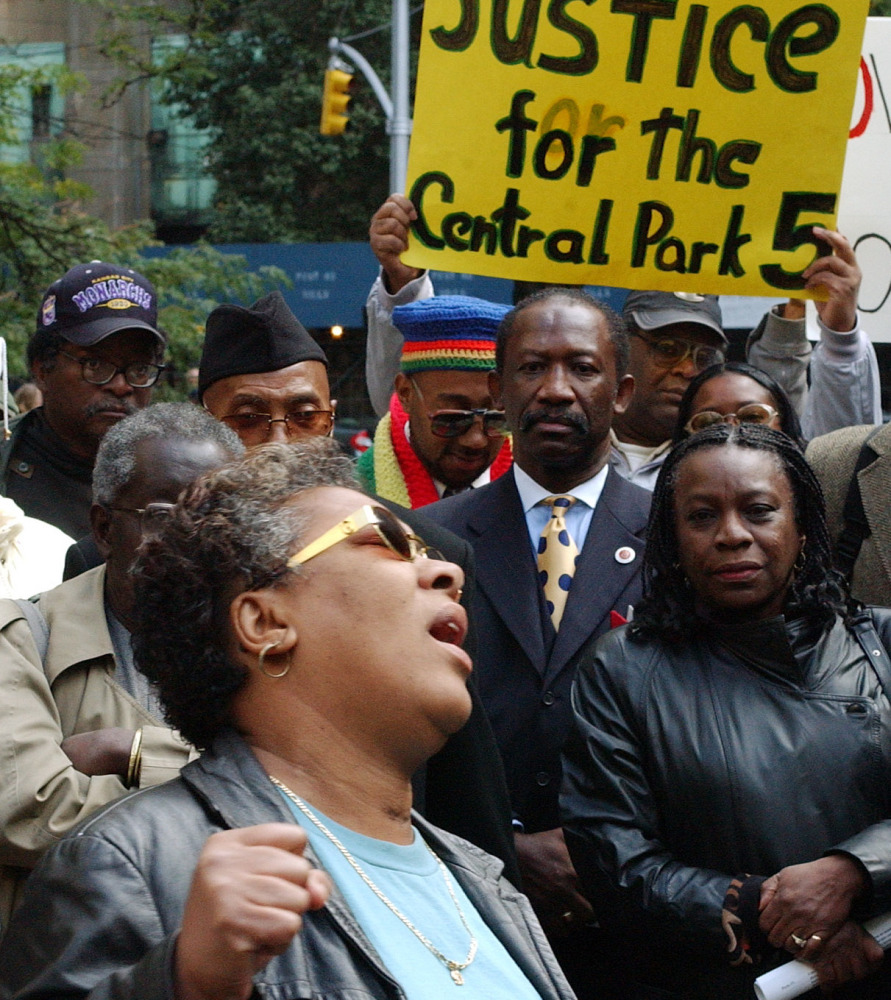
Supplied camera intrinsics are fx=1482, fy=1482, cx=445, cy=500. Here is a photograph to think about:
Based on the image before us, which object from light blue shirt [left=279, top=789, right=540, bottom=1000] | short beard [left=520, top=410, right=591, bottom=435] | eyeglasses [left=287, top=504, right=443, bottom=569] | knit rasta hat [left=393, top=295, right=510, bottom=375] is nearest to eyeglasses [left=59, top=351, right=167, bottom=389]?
knit rasta hat [left=393, top=295, right=510, bottom=375]

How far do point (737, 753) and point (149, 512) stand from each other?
1331 millimetres

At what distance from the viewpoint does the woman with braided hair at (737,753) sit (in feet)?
9.93

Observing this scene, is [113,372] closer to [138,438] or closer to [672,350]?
[138,438]

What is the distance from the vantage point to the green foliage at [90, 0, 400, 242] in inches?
1063

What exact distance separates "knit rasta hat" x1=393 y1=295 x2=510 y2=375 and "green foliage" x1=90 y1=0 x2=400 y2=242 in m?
22.9

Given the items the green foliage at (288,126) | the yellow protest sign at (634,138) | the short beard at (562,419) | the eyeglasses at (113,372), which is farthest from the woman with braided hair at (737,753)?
the green foliage at (288,126)

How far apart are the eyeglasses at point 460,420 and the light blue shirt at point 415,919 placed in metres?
2.40

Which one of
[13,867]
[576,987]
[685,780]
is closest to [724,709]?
[685,780]

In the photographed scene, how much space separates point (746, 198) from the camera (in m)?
4.42

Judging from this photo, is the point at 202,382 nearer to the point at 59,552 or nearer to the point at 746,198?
the point at 59,552

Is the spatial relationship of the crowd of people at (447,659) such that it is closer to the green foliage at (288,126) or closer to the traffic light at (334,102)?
the traffic light at (334,102)

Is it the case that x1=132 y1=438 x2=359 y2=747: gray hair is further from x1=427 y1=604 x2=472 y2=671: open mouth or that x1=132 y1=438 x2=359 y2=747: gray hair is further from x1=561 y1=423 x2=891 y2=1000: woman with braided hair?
x1=561 y1=423 x2=891 y2=1000: woman with braided hair

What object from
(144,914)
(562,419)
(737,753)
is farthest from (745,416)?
(144,914)

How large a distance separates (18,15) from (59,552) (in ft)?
87.6
